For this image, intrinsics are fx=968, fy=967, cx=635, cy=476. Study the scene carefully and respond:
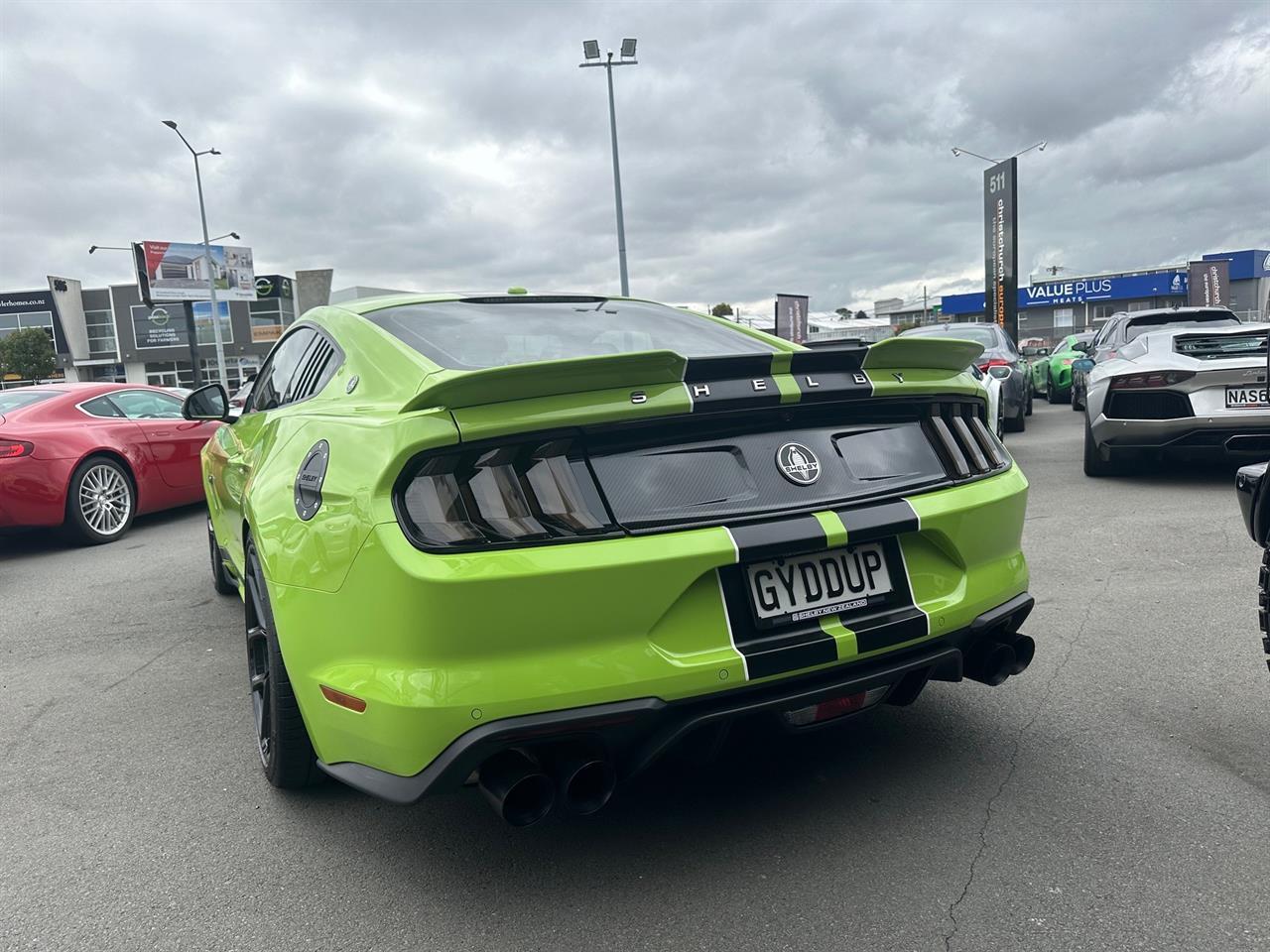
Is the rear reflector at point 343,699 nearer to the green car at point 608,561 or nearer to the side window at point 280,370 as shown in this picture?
the green car at point 608,561

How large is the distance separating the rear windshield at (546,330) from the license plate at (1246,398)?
4682 mm

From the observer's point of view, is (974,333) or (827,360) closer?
(827,360)

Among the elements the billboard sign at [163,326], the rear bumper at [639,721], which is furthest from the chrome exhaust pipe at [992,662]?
the billboard sign at [163,326]

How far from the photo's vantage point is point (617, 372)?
2154 mm

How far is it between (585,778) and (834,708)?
65cm

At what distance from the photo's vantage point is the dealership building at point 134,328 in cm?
6900

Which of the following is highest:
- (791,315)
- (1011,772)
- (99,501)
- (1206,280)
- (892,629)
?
(1206,280)

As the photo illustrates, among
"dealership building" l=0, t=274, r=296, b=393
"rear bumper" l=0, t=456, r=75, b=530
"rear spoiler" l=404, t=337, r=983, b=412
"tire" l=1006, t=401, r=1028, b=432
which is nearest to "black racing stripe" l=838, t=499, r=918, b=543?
"rear spoiler" l=404, t=337, r=983, b=412

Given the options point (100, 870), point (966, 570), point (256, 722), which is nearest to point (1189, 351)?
point (966, 570)

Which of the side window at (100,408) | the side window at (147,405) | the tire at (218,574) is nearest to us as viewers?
the tire at (218,574)

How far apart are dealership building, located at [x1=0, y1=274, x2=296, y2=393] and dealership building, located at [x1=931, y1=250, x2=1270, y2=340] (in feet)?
161

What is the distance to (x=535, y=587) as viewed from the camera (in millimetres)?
1967

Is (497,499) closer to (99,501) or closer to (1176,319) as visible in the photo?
(99,501)

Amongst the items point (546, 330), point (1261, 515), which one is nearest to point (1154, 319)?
point (1261, 515)
